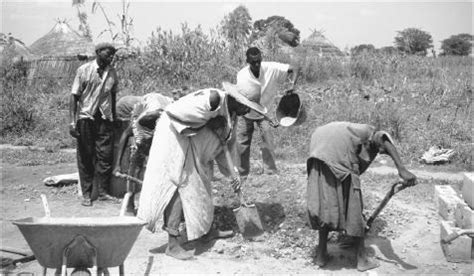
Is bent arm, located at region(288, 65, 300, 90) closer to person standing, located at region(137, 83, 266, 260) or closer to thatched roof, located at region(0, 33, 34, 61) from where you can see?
person standing, located at region(137, 83, 266, 260)

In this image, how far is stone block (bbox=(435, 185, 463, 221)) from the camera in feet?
16.9

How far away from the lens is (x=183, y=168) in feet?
14.6

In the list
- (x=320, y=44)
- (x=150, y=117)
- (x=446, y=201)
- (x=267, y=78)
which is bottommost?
(x=446, y=201)

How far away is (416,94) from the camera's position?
1224cm

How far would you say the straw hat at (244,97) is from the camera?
4.34 m

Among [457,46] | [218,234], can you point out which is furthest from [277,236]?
[457,46]

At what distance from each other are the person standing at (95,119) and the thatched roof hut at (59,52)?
29.1 feet

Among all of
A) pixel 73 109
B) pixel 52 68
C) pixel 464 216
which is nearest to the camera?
pixel 464 216

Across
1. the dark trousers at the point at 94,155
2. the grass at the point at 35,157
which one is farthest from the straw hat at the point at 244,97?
the grass at the point at 35,157

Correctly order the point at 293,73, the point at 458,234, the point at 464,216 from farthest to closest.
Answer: the point at 293,73 < the point at 464,216 < the point at 458,234

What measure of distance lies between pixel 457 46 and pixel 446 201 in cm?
3163

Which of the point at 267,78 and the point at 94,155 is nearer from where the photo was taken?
the point at 94,155

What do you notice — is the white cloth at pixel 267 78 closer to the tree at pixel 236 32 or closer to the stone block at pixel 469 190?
the stone block at pixel 469 190

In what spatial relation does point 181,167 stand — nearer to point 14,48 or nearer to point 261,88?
point 261,88
